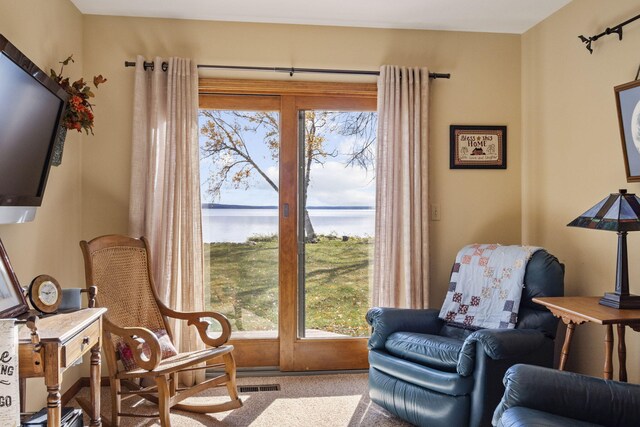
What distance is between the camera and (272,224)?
12.6ft

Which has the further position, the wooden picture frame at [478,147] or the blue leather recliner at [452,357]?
the wooden picture frame at [478,147]

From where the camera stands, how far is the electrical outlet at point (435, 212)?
3842mm

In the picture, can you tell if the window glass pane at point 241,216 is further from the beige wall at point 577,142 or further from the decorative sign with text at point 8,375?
the decorative sign with text at point 8,375

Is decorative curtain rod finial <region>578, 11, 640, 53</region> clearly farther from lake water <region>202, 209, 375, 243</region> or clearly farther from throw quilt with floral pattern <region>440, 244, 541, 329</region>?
lake water <region>202, 209, 375, 243</region>

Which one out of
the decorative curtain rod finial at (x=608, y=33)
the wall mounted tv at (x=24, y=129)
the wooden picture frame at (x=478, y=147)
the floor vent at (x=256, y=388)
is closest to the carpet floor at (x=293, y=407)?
the floor vent at (x=256, y=388)

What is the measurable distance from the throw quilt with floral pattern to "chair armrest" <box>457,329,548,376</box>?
357 millimetres

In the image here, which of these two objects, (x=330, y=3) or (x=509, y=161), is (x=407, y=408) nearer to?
(x=509, y=161)

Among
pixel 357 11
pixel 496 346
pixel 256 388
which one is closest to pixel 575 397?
pixel 496 346

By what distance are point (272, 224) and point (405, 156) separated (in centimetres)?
110

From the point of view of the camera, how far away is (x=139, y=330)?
9.08 feet

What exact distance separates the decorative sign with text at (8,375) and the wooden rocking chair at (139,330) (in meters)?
1.12

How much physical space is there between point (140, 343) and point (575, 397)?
211 centimetres

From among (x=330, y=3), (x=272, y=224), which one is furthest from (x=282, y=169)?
(x=330, y=3)

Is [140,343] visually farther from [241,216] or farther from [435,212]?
[435,212]
